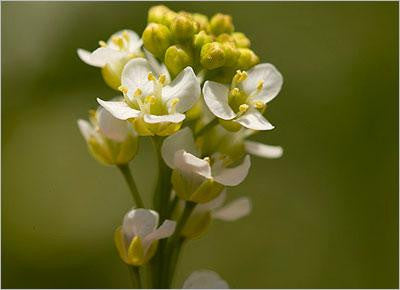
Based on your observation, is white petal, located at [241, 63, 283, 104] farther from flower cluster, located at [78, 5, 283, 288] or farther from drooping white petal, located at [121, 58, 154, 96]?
drooping white petal, located at [121, 58, 154, 96]

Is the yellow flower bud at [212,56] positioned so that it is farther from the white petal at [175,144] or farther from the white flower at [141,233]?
the white flower at [141,233]

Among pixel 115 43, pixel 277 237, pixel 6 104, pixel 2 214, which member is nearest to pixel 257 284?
pixel 277 237

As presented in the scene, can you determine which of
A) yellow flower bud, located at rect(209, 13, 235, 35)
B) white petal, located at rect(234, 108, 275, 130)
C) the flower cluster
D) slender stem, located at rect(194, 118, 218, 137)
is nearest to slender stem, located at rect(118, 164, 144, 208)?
the flower cluster

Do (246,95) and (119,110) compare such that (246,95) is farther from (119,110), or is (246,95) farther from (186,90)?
(119,110)

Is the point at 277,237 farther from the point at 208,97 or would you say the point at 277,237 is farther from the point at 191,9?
the point at 208,97

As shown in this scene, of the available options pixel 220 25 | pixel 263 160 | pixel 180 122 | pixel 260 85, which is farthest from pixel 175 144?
pixel 263 160

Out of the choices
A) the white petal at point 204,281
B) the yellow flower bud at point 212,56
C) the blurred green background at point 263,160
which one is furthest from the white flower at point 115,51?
the blurred green background at point 263,160
